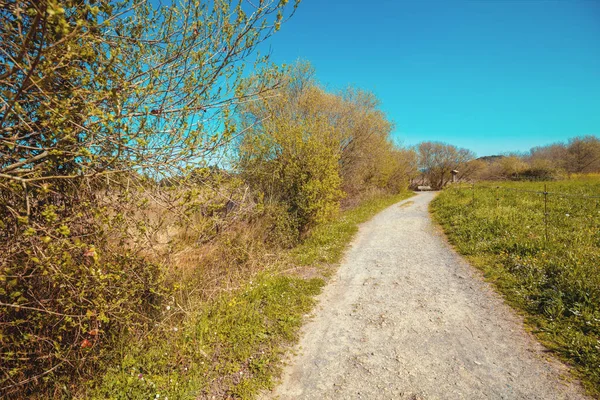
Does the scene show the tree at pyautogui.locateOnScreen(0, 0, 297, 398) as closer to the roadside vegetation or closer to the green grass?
the roadside vegetation

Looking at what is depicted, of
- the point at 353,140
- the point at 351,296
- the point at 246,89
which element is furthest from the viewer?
the point at 353,140

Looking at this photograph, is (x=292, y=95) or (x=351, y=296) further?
(x=292, y=95)

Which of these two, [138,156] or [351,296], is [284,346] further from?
[138,156]

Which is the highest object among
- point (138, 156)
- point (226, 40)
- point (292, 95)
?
point (292, 95)

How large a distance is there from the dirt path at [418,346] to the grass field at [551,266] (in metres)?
0.32

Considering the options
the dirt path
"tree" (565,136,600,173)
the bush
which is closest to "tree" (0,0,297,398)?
the bush

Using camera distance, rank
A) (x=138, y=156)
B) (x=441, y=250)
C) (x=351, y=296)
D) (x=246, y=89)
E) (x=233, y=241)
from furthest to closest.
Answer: (x=441, y=250), (x=233, y=241), (x=351, y=296), (x=246, y=89), (x=138, y=156)

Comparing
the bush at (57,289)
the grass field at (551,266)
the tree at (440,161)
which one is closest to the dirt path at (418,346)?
the grass field at (551,266)

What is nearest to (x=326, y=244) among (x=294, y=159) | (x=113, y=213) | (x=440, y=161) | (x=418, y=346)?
(x=294, y=159)

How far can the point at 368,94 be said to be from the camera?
19188mm

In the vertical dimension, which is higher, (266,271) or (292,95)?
(292,95)

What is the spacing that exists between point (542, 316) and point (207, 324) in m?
5.22

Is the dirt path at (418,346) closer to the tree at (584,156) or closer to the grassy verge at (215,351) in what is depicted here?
the grassy verge at (215,351)

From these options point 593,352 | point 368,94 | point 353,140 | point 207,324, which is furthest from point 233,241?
point 368,94
